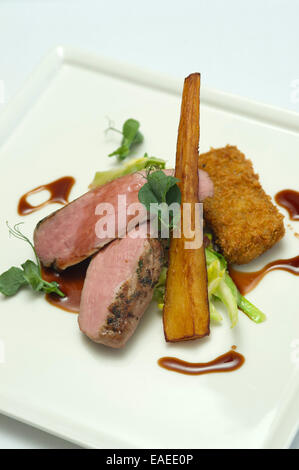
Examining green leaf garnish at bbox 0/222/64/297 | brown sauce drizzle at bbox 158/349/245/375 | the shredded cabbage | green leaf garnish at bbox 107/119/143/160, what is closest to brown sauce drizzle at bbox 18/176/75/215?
green leaf garnish at bbox 107/119/143/160

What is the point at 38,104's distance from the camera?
193 inches

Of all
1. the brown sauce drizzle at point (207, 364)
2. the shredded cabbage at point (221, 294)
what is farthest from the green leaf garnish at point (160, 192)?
the brown sauce drizzle at point (207, 364)

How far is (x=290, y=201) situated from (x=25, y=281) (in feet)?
6.20

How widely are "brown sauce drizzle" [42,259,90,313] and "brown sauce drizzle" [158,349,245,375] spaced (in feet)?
2.21

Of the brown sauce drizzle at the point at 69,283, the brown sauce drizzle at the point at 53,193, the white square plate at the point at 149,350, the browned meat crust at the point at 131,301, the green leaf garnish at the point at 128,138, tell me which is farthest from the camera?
the green leaf garnish at the point at 128,138

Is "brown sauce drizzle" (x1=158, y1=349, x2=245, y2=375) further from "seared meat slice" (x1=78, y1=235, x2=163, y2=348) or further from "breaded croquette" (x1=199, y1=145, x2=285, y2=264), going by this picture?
"breaded croquette" (x1=199, y1=145, x2=285, y2=264)

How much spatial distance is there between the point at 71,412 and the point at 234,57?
162 inches

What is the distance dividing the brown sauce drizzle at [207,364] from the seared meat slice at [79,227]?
80 centimetres

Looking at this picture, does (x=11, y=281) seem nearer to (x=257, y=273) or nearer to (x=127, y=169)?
(x=127, y=169)

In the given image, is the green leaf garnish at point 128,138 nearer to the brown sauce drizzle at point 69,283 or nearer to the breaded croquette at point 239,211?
the breaded croquette at point 239,211

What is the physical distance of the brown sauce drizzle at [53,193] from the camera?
4258 mm

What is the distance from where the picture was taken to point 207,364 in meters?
3.39

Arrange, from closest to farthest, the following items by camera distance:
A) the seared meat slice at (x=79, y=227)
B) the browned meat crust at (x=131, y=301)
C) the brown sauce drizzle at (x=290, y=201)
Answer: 1. the browned meat crust at (x=131, y=301)
2. the seared meat slice at (x=79, y=227)
3. the brown sauce drizzle at (x=290, y=201)

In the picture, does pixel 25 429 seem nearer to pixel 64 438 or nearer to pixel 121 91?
pixel 64 438
